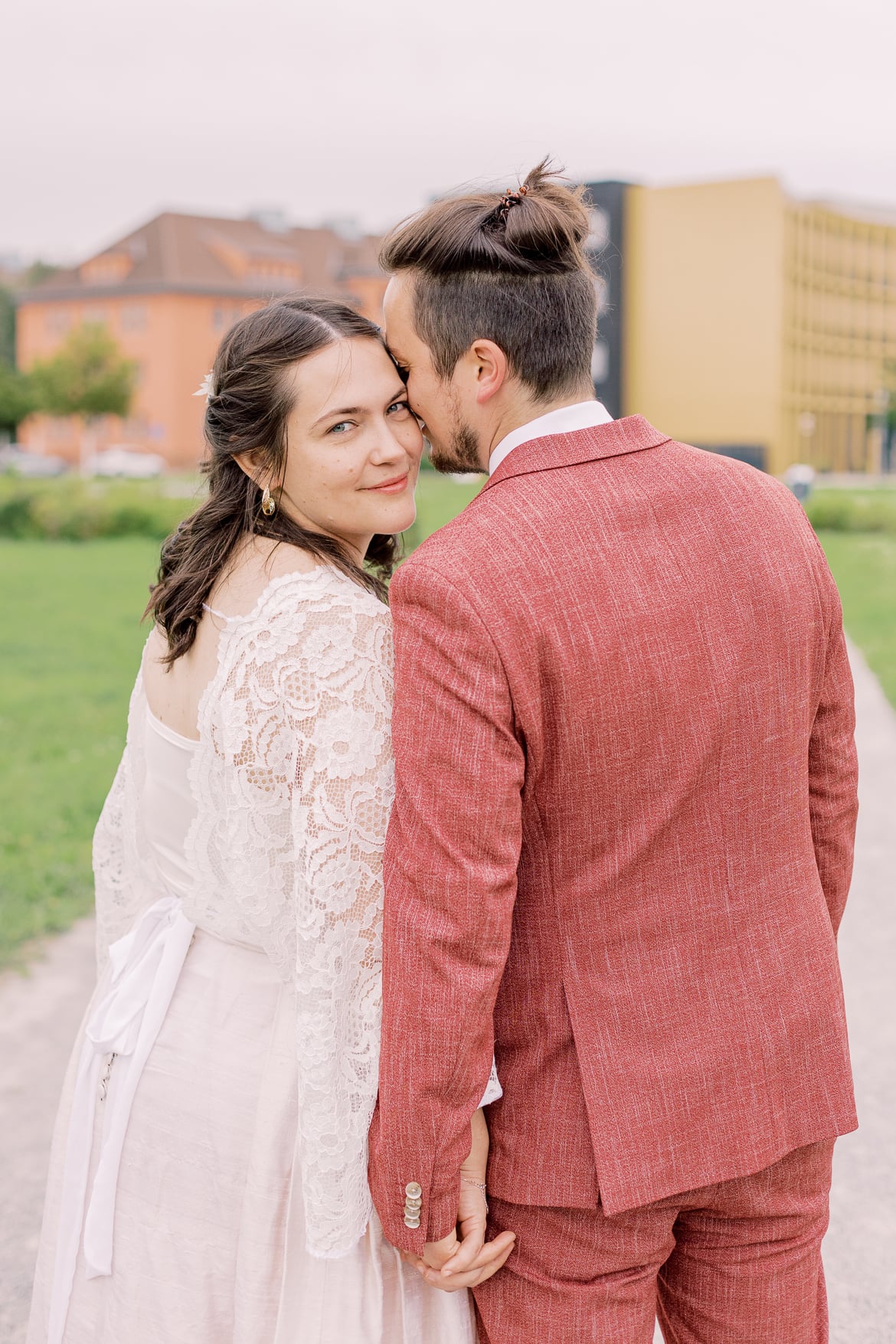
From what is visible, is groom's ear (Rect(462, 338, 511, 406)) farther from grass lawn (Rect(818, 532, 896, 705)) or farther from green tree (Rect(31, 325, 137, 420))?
green tree (Rect(31, 325, 137, 420))

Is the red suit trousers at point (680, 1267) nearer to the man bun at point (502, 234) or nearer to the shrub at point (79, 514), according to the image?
the man bun at point (502, 234)

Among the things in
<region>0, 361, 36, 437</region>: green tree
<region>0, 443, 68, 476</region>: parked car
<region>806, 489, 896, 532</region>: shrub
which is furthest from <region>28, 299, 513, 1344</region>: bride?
<region>0, 361, 36, 437</region>: green tree

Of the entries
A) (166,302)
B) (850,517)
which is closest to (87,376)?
(166,302)

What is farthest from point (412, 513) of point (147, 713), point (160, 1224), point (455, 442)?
point (160, 1224)

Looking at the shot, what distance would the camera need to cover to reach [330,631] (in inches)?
74.1

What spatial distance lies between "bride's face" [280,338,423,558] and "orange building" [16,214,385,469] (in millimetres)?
56916

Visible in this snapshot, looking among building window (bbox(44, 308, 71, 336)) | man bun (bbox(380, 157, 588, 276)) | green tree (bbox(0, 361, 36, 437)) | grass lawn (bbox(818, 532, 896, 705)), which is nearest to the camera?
man bun (bbox(380, 157, 588, 276))

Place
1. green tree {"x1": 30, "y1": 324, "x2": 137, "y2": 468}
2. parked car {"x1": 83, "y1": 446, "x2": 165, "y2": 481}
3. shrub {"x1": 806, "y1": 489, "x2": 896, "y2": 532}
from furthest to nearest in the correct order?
parked car {"x1": 83, "y1": 446, "x2": 165, "y2": 481}, green tree {"x1": 30, "y1": 324, "x2": 137, "y2": 468}, shrub {"x1": 806, "y1": 489, "x2": 896, "y2": 532}

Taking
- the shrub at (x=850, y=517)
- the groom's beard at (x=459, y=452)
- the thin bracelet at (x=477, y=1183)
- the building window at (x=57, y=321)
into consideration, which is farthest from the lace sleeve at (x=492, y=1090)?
the building window at (x=57, y=321)

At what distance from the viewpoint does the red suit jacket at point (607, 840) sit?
163cm

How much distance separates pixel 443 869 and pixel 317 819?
272 millimetres

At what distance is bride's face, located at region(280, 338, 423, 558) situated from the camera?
80.3 inches

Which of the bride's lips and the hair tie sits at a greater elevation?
the hair tie

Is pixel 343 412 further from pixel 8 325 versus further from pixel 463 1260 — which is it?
pixel 8 325
